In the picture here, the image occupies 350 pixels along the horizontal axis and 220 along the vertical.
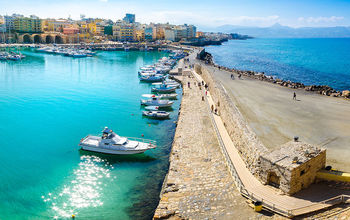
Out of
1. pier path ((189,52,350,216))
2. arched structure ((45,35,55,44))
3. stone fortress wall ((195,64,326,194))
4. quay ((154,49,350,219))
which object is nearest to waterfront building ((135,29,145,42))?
arched structure ((45,35,55,44))

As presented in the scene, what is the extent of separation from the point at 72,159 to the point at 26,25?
14131 cm

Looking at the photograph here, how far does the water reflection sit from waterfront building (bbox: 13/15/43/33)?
14149 cm

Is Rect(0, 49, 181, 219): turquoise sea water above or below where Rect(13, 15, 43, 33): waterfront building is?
below

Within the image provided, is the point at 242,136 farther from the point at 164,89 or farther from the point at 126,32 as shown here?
the point at 126,32

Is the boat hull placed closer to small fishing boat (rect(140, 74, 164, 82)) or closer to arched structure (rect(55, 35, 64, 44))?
small fishing boat (rect(140, 74, 164, 82))

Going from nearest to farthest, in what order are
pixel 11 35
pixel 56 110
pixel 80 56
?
pixel 56 110 → pixel 80 56 → pixel 11 35

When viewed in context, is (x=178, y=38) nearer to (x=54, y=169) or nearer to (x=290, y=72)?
(x=290, y=72)

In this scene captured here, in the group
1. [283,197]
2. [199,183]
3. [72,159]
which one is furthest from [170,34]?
[283,197]

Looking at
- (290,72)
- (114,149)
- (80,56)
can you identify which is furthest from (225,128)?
(80,56)

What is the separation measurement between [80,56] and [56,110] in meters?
63.9

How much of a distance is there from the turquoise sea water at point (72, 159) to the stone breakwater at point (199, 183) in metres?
1.58

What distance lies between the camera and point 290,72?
6850 cm

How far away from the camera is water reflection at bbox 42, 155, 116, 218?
1672 cm

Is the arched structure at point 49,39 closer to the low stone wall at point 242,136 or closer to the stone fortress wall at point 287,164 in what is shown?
the low stone wall at point 242,136
